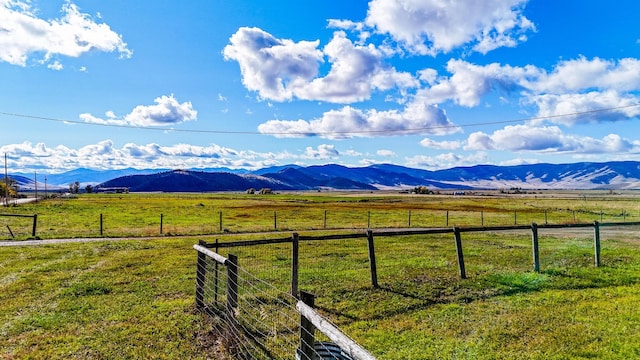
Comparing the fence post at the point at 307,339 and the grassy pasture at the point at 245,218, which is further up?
the fence post at the point at 307,339

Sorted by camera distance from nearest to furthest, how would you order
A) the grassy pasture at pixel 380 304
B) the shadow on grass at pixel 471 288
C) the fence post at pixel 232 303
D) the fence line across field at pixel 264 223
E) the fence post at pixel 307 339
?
1. the fence post at pixel 307 339
2. the grassy pasture at pixel 380 304
3. the fence post at pixel 232 303
4. the shadow on grass at pixel 471 288
5. the fence line across field at pixel 264 223

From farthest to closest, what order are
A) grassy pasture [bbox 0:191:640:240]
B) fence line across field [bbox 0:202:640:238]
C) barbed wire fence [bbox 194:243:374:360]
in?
grassy pasture [bbox 0:191:640:240]
fence line across field [bbox 0:202:640:238]
barbed wire fence [bbox 194:243:374:360]

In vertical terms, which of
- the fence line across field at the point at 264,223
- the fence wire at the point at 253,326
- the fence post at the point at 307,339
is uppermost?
the fence post at the point at 307,339

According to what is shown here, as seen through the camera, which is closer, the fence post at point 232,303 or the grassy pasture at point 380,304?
the grassy pasture at point 380,304

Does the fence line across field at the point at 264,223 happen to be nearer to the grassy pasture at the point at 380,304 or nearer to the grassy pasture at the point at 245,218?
the grassy pasture at the point at 245,218

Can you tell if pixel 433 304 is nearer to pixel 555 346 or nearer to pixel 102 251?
pixel 555 346

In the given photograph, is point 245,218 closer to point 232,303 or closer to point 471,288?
point 471,288

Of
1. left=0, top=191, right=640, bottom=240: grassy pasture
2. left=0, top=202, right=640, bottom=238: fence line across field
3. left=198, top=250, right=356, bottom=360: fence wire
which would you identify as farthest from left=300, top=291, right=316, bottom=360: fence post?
left=0, top=191, right=640, bottom=240: grassy pasture

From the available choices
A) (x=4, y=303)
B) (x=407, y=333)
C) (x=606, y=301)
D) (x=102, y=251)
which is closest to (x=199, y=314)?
(x=407, y=333)

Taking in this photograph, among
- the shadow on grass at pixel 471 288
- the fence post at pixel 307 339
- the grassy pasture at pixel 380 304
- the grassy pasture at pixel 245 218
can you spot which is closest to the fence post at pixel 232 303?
the grassy pasture at pixel 380 304

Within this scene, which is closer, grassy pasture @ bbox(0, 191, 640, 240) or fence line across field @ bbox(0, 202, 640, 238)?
fence line across field @ bbox(0, 202, 640, 238)

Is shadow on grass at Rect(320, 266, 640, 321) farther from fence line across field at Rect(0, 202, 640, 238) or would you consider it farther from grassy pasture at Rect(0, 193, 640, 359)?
fence line across field at Rect(0, 202, 640, 238)

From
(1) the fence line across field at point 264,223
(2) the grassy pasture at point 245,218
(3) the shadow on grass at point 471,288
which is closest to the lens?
(3) the shadow on grass at point 471,288

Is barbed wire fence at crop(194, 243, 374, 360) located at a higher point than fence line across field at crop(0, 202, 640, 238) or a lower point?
higher
